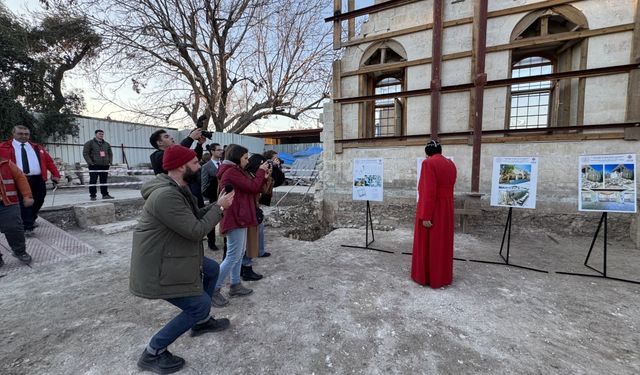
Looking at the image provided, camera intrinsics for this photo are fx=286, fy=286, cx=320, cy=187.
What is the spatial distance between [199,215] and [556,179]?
6.74 meters

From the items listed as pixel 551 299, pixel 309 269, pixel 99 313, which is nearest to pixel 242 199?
pixel 309 269

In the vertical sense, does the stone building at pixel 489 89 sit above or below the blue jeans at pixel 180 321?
above

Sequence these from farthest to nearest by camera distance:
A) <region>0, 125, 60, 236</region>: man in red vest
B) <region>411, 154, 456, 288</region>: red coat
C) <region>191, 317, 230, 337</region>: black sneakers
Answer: <region>0, 125, 60, 236</region>: man in red vest → <region>411, 154, 456, 288</region>: red coat → <region>191, 317, 230, 337</region>: black sneakers

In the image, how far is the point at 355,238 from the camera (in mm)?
6219

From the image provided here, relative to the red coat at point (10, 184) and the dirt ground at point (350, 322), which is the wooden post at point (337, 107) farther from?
the red coat at point (10, 184)

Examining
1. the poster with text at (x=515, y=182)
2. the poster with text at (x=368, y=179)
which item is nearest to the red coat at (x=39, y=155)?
the poster with text at (x=368, y=179)

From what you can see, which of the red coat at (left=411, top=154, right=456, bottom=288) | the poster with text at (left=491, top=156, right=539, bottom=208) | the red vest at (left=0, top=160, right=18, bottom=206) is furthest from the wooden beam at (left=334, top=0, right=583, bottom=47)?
the red vest at (left=0, top=160, right=18, bottom=206)

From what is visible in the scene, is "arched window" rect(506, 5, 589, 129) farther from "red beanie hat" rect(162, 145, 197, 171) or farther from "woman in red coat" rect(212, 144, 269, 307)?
"red beanie hat" rect(162, 145, 197, 171)

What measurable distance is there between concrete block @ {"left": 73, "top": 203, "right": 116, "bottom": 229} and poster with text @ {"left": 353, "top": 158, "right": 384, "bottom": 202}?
5887 mm

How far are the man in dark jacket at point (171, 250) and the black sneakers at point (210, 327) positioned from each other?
0.42m

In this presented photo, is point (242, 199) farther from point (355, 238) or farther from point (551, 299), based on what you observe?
point (551, 299)

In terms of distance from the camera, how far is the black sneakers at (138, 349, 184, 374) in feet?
7.20

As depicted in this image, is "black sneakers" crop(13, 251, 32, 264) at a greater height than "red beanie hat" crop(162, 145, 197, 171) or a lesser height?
lesser

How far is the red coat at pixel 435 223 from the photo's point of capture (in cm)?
367
